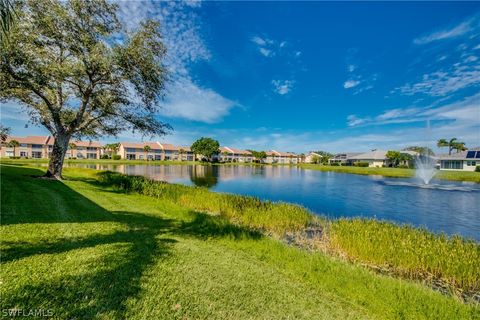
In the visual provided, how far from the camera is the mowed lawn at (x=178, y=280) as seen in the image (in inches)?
144

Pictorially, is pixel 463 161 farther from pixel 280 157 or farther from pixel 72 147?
pixel 72 147

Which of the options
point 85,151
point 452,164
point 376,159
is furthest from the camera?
point 85,151

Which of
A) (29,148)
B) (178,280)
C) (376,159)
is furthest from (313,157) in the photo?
(178,280)

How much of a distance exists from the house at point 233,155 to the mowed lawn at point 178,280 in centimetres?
10522

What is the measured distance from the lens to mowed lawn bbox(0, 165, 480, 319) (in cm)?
365

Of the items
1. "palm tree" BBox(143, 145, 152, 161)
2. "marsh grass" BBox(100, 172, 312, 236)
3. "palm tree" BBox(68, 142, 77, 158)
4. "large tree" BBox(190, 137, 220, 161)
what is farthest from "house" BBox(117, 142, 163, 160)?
"marsh grass" BBox(100, 172, 312, 236)

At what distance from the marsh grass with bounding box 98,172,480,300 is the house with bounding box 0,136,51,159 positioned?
91.6 metres

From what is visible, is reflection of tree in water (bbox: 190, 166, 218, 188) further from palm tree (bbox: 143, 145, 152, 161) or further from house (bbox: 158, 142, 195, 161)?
house (bbox: 158, 142, 195, 161)

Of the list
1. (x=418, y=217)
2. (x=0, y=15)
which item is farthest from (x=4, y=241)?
(x=418, y=217)

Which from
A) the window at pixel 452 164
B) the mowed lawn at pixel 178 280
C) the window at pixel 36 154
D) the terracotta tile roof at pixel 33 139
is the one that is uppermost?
the terracotta tile roof at pixel 33 139

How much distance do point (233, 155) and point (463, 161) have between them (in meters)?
82.7

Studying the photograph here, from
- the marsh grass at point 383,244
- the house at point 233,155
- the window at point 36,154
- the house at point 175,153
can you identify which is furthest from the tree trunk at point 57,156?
the house at point 233,155

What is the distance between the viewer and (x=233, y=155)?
119438mm

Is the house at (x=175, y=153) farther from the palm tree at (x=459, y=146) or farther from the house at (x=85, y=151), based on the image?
the palm tree at (x=459, y=146)
